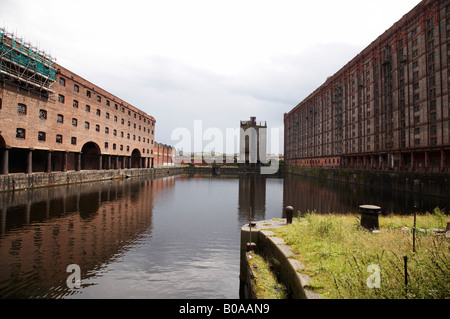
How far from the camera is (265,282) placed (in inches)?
263

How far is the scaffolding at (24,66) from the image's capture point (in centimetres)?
2778

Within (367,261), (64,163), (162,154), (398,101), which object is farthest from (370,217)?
(162,154)

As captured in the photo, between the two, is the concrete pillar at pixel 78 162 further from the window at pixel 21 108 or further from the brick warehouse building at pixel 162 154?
the brick warehouse building at pixel 162 154

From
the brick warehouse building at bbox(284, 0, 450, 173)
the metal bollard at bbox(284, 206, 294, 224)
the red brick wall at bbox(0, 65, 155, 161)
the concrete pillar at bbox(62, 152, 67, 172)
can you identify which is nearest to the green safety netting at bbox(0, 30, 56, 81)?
the red brick wall at bbox(0, 65, 155, 161)

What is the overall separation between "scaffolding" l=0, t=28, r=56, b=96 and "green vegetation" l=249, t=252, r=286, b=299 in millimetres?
35280

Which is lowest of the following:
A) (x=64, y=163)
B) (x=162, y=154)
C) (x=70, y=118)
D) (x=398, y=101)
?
(x=64, y=163)

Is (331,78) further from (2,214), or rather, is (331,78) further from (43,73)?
(2,214)

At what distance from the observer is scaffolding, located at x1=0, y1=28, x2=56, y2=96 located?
91.1 feet

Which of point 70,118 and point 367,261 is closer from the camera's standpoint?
point 367,261

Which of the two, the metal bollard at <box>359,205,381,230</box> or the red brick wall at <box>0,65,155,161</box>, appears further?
the red brick wall at <box>0,65,155,161</box>

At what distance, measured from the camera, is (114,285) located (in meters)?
8.12

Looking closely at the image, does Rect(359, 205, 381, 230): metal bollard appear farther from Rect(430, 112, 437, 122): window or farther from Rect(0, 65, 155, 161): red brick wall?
Rect(430, 112, 437, 122): window

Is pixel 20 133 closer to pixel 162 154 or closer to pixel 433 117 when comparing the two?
pixel 433 117

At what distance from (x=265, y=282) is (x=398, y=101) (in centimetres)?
5269
